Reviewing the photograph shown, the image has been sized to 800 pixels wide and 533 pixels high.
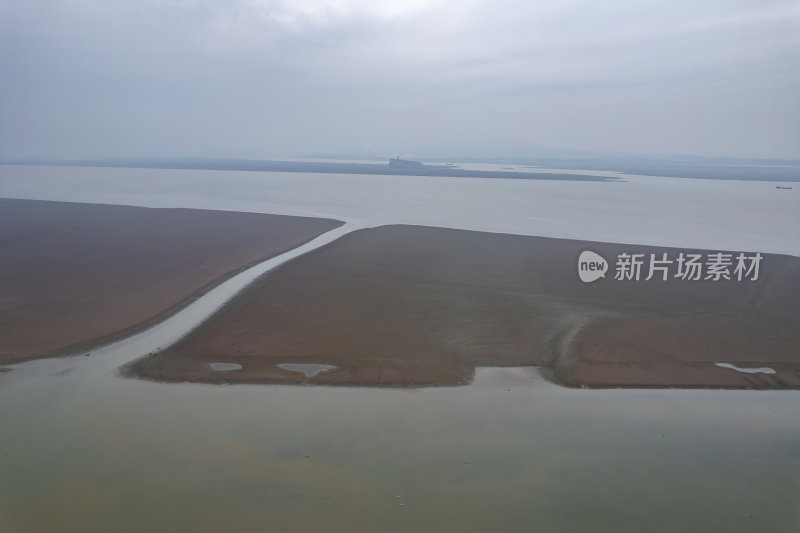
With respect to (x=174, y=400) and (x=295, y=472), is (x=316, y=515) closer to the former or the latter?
(x=295, y=472)

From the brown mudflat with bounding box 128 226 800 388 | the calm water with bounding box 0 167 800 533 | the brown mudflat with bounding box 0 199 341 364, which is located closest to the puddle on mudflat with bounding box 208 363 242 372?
the brown mudflat with bounding box 128 226 800 388

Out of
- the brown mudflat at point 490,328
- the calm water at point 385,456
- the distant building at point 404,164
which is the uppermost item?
the distant building at point 404,164

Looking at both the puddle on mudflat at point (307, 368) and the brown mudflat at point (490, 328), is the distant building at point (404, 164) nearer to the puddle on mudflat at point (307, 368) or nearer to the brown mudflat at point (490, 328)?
the brown mudflat at point (490, 328)

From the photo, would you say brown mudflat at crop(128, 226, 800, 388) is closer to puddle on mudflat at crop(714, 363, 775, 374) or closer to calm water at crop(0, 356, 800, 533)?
puddle on mudflat at crop(714, 363, 775, 374)

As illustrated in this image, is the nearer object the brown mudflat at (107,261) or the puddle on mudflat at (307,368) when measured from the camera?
the puddle on mudflat at (307,368)

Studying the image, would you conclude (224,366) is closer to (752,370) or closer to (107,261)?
(752,370)

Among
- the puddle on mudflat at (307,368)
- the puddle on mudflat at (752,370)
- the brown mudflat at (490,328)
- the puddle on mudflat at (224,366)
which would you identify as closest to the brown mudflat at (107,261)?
the brown mudflat at (490,328)
